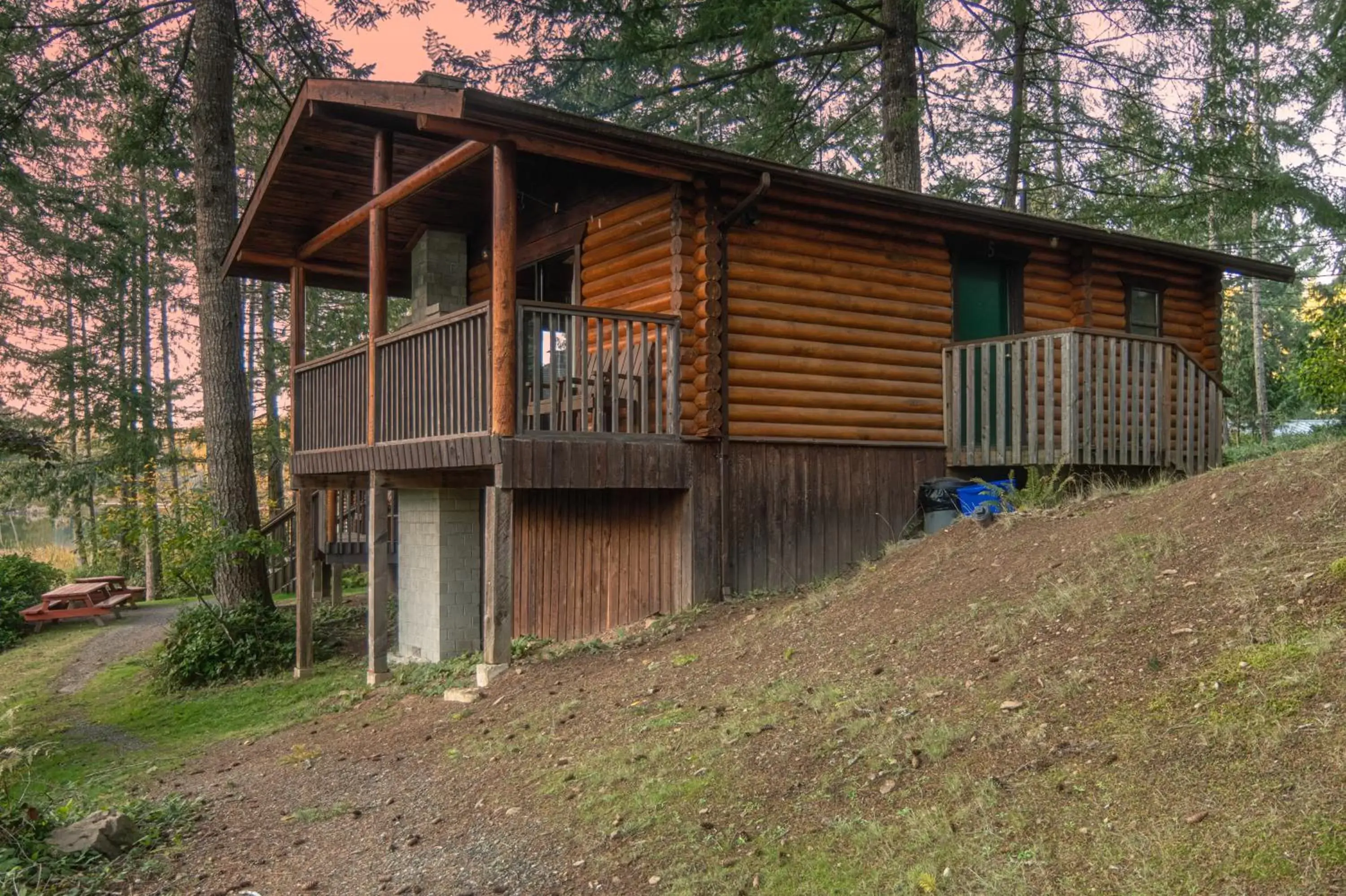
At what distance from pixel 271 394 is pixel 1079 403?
21401 mm

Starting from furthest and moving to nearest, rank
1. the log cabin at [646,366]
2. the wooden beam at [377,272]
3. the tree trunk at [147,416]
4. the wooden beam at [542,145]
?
the tree trunk at [147,416], the wooden beam at [377,272], the log cabin at [646,366], the wooden beam at [542,145]

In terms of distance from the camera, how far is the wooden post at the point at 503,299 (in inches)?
313

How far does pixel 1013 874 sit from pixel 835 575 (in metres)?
6.56

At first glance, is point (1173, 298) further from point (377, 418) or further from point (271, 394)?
point (271, 394)

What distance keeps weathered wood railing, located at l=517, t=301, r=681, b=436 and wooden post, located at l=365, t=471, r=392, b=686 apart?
1.73 metres

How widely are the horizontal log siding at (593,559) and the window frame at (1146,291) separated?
7.33 meters

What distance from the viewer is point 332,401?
11188mm

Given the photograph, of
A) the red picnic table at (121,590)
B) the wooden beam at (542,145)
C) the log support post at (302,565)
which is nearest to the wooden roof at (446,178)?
the wooden beam at (542,145)

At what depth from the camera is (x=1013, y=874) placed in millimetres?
3561

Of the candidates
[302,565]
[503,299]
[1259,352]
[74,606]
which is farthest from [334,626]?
[1259,352]

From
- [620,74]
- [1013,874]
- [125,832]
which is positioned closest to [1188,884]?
[1013,874]

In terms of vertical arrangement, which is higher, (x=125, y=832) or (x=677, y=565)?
(x=677, y=565)

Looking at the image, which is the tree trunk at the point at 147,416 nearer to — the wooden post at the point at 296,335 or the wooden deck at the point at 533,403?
the wooden post at the point at 296,335

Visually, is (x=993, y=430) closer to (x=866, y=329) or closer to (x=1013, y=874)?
(x=866, y=329)
